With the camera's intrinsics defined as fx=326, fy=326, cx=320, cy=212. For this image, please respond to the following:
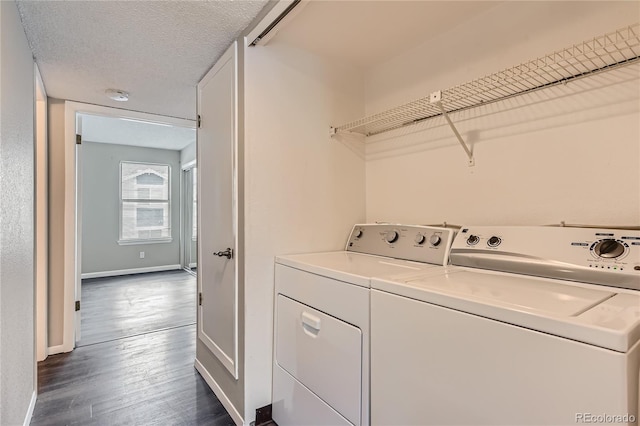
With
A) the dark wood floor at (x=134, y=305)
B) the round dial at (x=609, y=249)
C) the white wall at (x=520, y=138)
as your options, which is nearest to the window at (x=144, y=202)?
the dark wood floor at (x=134, y=305)

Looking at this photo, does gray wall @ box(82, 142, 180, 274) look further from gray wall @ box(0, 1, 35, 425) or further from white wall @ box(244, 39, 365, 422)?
white wall @ box(244, 39, 365, 422)

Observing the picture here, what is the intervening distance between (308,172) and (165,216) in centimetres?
498

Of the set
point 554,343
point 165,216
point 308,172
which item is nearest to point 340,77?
point 308,172

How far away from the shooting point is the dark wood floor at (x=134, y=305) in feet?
10.3

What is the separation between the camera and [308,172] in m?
1.85

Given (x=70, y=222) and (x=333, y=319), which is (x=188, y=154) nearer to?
(x=70, y=222)

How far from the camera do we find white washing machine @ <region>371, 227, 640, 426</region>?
2.11 feet

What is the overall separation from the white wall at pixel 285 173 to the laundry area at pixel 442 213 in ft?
0.03

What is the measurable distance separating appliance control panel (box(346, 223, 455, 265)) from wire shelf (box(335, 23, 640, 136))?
558 millimetres

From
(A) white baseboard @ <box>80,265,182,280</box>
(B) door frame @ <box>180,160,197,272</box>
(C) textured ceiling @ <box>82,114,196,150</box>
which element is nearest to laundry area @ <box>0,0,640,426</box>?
(C) textured ceiling @ <box>82,114,196,150</box>

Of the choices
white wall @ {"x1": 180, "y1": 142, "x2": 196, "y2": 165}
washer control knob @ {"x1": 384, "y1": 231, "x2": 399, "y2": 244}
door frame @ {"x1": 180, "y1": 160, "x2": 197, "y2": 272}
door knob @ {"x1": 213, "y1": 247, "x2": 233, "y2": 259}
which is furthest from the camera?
door frame @ {"x1": 180, "y1": 160, "x2": 197, "y2": 272}

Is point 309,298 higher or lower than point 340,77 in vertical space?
lower

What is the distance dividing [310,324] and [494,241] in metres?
0.83

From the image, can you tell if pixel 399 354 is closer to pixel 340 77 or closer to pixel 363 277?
pixel 363 277
